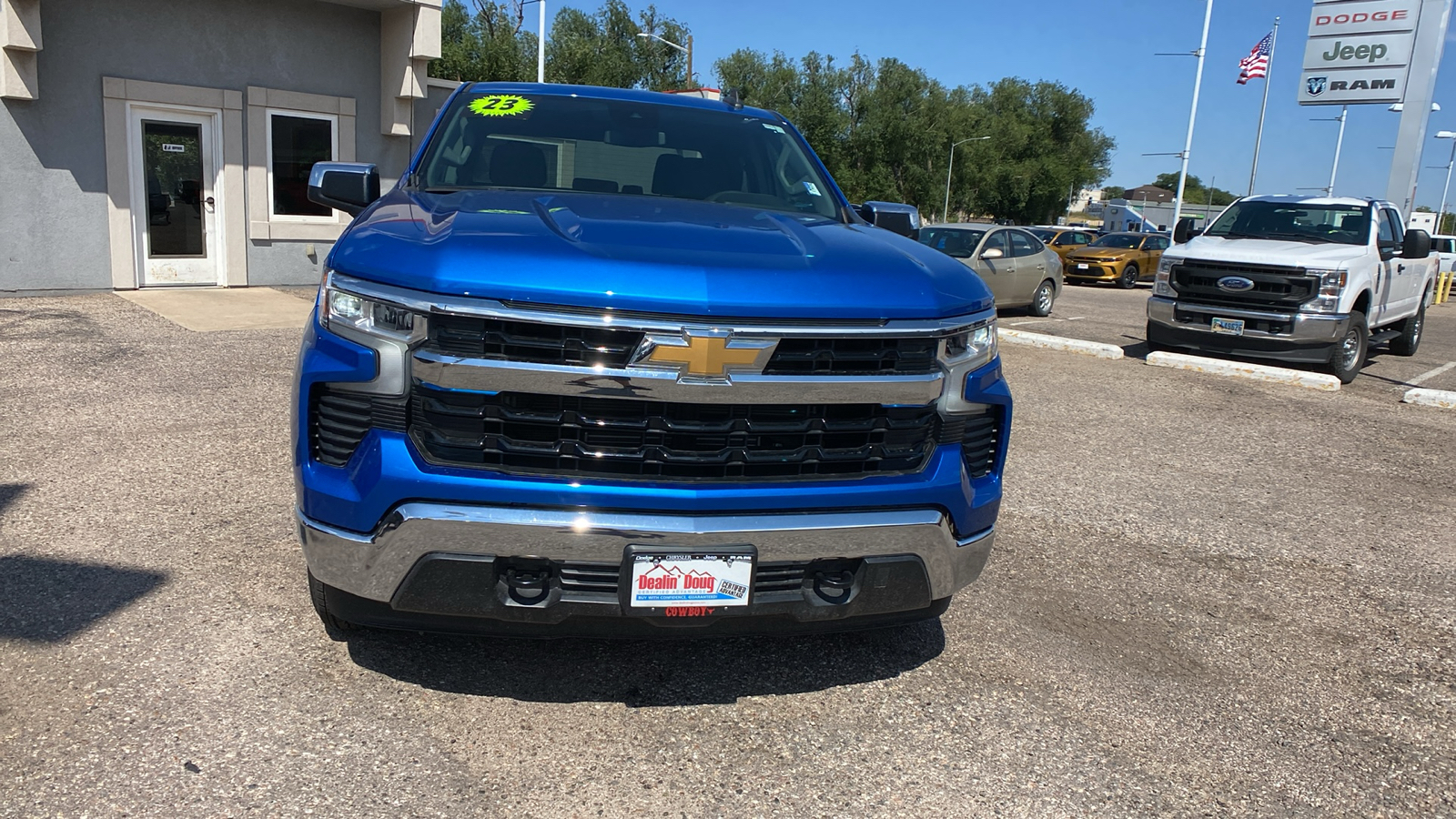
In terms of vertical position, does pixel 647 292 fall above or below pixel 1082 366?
above

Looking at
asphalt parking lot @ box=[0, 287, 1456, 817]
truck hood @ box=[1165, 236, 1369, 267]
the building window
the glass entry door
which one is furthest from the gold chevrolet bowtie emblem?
the glass entry door

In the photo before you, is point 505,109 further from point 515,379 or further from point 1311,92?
point 1311,92

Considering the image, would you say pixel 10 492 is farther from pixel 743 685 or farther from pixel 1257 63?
pixel 1257 63

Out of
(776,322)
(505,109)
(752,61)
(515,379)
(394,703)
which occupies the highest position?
(752,61)

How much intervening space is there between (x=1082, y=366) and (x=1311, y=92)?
63.1 feet

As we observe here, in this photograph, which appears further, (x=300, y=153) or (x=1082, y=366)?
(x=300, y=153)

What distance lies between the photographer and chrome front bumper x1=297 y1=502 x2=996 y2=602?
99.2 inches

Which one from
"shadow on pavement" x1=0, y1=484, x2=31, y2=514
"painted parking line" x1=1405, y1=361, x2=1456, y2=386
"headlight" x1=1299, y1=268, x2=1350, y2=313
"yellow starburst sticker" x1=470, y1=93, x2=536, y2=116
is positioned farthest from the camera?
"painted parking line" x1=1405, y1=361, x2=1456, y2=386

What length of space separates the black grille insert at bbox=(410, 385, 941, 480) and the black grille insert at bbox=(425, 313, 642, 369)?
103 millimetres

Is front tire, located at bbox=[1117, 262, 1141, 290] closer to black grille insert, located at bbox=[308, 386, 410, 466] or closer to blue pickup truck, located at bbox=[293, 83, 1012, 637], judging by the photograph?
blue pickup truck, located at bbox=[293, 83, 1012, 637]

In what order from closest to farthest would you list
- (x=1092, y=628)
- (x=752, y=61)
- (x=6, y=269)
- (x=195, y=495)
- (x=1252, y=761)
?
(x=1252, y=761) → (x=1092, y=628) → (x=195, y=495) → (x=6, y=269) → (x=752, y=61)

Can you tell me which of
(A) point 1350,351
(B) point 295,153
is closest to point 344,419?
(A) point 1350,351

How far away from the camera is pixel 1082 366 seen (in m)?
10.7

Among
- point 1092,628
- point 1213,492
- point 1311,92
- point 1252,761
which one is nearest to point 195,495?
point 1092,628
